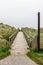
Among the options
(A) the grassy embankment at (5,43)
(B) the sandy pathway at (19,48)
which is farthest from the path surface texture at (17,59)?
(A) the grassy embankment at (5,43)

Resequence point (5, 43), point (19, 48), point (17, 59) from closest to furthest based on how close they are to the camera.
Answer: point (17, 59) → point (19, 48) → point (5, 43)

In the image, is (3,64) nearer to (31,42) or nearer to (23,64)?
(23,64)

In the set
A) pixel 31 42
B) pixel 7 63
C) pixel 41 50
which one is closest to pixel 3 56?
pixel 7 63

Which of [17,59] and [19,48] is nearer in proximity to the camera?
[17,59]

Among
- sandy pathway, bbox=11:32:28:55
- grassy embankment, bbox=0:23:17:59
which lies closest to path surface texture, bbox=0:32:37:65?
sandy pathway, bbox=11:32:28:55

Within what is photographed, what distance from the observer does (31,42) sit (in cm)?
2728

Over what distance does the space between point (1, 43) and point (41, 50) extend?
864 cm

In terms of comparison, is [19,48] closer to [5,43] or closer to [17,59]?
[5,43]

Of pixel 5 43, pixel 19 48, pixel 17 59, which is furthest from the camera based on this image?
pixel 5 43

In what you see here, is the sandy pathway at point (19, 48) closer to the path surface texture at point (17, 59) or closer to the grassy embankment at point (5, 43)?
the path surface texture at point (17, 59)

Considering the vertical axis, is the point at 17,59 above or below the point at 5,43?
below

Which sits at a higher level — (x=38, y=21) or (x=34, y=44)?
(x=38, y=21)

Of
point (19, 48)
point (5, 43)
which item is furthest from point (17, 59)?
point (5, 43)

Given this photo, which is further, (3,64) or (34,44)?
(34,44)
